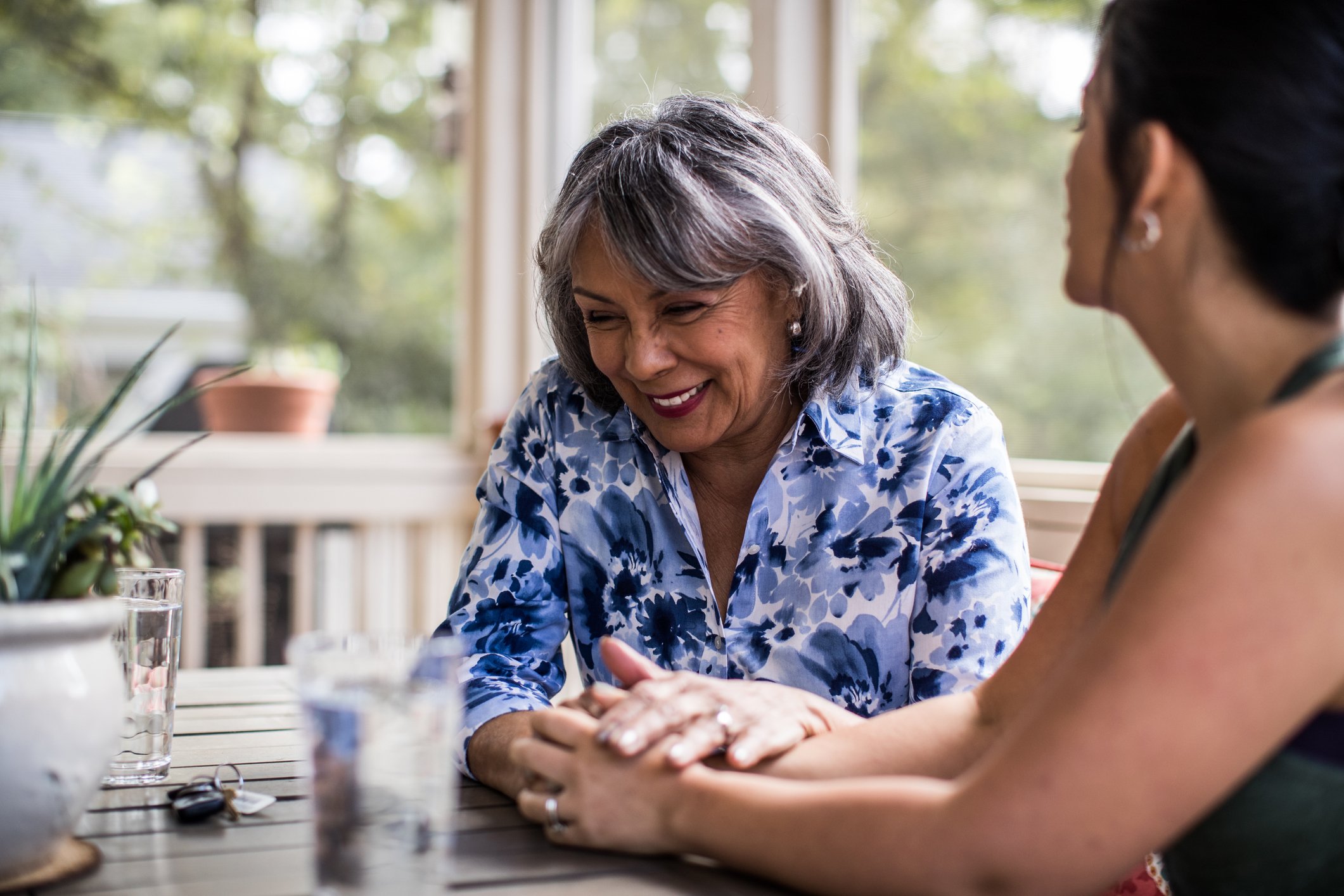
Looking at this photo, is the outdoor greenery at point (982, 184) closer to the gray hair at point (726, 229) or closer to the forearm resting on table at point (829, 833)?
the gray hair at point (726, 229)

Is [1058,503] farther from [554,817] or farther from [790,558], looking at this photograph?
[554,817]

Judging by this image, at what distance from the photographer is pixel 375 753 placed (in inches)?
29.3

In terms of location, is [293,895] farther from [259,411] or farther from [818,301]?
[259,411]

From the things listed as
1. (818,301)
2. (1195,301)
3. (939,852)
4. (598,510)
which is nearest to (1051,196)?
(818,301)

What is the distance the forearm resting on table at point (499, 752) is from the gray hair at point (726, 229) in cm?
54

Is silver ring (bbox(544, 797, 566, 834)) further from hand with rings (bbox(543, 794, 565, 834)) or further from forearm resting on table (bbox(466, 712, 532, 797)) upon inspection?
forearm resting on table (bbox(466, 712, 532, 797))

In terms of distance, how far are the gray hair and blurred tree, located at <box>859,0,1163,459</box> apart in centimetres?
111

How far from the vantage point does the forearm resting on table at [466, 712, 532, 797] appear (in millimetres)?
1121

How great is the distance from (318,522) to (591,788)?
2.86 metres

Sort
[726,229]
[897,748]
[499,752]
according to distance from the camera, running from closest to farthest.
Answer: [897,748]
[499,752]
[726,229]

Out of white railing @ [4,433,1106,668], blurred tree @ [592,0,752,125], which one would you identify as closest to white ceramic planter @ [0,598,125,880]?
blurred tree @ [592,0,752,125]

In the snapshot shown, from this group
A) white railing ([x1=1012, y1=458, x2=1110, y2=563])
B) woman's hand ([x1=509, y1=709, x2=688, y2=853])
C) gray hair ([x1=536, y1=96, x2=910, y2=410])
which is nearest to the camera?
woman's hand ([x1=509, y1=709, x2=688, y2=853])

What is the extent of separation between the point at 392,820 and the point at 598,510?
32.7 inches

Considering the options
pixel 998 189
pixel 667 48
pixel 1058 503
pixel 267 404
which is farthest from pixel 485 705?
pixel 267 404
